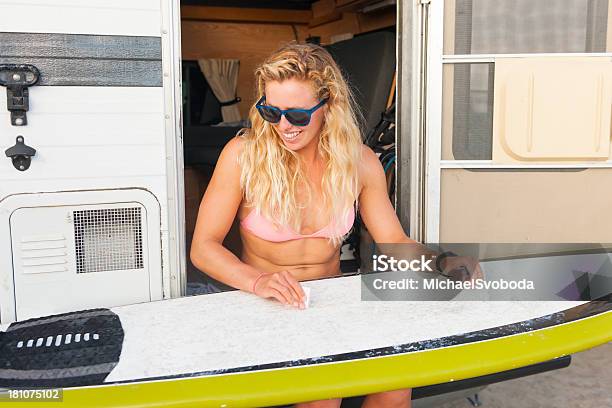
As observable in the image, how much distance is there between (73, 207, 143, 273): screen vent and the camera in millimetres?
2305

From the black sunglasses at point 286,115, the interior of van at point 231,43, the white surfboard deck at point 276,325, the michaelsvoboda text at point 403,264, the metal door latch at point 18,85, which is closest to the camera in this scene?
the white surfboard deck at point 276,325

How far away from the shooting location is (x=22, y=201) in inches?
86.7

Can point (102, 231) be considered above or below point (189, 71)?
below

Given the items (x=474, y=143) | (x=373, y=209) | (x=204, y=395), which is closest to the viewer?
(x=204, y=395)

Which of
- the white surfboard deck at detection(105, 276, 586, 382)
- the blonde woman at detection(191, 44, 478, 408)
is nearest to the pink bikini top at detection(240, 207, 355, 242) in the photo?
the blonde woman at detection(191, 44, 478, 408)

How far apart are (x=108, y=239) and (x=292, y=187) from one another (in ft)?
2.24

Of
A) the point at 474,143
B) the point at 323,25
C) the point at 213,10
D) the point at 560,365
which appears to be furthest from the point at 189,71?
the point at 560,365

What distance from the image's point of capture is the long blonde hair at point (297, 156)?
234 cm

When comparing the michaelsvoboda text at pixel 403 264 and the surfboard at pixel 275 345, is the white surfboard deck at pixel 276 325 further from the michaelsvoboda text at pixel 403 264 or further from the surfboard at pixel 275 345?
the michaelsvoboda text at pixel 403 264

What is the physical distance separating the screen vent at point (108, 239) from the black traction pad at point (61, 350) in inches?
7.3

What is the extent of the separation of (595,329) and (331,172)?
3.49 feet

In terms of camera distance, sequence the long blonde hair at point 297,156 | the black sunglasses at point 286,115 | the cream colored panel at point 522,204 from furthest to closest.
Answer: the cream colored panel at point 522,204 < the long blonde hair at point 297,156 < the black sunglasses at point 286,115

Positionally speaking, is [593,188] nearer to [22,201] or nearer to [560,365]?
[560,365]

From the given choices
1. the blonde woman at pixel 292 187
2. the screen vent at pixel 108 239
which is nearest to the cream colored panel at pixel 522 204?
the blonde woman at pixel 292 187
